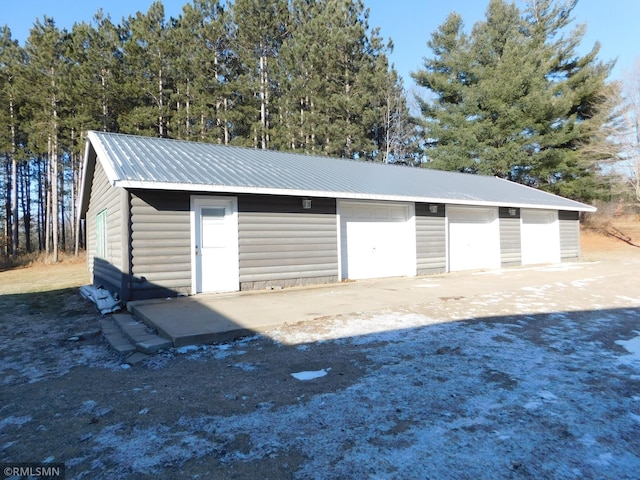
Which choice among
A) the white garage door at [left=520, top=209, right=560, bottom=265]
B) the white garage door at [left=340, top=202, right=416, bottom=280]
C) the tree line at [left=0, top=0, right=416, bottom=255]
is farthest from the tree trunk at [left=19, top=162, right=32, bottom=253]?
the white garage door at [left=520, top=209, right=560, bottom=265]

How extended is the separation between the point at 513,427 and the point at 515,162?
66.8 feet

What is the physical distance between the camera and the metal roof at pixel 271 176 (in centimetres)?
698

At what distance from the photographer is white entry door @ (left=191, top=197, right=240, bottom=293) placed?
24.0 feet

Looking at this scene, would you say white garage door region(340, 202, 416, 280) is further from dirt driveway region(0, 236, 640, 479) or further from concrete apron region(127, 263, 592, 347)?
dirt driveway region(0, 236, 640, 479)

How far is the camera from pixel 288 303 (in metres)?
6.44

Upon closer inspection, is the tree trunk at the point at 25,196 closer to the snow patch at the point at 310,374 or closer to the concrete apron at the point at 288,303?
the concrete apron at the point at 288,303

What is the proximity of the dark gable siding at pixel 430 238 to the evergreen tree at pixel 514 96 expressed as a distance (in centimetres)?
1165

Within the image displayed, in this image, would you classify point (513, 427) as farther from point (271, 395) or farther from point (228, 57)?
point (228, 57)

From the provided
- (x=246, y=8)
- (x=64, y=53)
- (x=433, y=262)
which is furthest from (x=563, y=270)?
(x=64, y=53)

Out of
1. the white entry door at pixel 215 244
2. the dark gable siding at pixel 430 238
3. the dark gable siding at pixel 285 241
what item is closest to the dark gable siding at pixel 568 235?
the dark gable siding at pixel 430 238

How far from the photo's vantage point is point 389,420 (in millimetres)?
2553

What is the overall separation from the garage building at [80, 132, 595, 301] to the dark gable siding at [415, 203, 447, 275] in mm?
29

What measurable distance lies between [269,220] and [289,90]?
15.6 meters

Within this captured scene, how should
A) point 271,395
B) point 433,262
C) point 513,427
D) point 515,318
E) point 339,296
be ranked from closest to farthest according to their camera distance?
point 513,427
point 271,395
point 515,318
point 339,296
point 433,262
